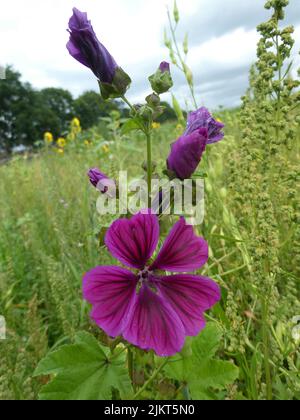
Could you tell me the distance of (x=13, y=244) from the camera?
240 centimetres

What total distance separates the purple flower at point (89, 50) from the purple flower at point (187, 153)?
20 cm

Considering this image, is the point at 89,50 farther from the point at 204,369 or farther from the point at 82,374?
the point at 204,369

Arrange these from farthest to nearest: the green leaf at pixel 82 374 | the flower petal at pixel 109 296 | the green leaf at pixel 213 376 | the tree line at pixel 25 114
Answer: the tree line at pixel 25 114, the green leaf at pixel 213 376, the green leaf at pixel 82 374, the flower petal at pixel 109 296

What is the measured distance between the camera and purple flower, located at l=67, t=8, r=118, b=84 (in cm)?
70

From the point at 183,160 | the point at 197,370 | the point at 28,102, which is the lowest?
the point at 197,370

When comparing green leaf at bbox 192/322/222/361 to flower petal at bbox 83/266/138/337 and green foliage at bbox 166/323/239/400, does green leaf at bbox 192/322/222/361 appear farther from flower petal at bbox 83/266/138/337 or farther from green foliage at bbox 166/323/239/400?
flower petal at bbox 83/266/138/337

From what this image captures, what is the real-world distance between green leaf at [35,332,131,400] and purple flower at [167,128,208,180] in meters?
0.39

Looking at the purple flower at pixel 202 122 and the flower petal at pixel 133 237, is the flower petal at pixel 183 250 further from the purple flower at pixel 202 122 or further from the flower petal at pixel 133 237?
the purple flower at pixel 202 122

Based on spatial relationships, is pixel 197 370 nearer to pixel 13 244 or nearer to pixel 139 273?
pixel 139 273

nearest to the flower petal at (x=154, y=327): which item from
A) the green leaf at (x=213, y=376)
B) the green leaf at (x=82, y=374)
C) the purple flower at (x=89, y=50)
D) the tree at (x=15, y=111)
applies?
the green leaf at (x=82, y=374)

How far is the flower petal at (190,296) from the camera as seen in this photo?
0.67m

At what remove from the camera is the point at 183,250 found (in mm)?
683
